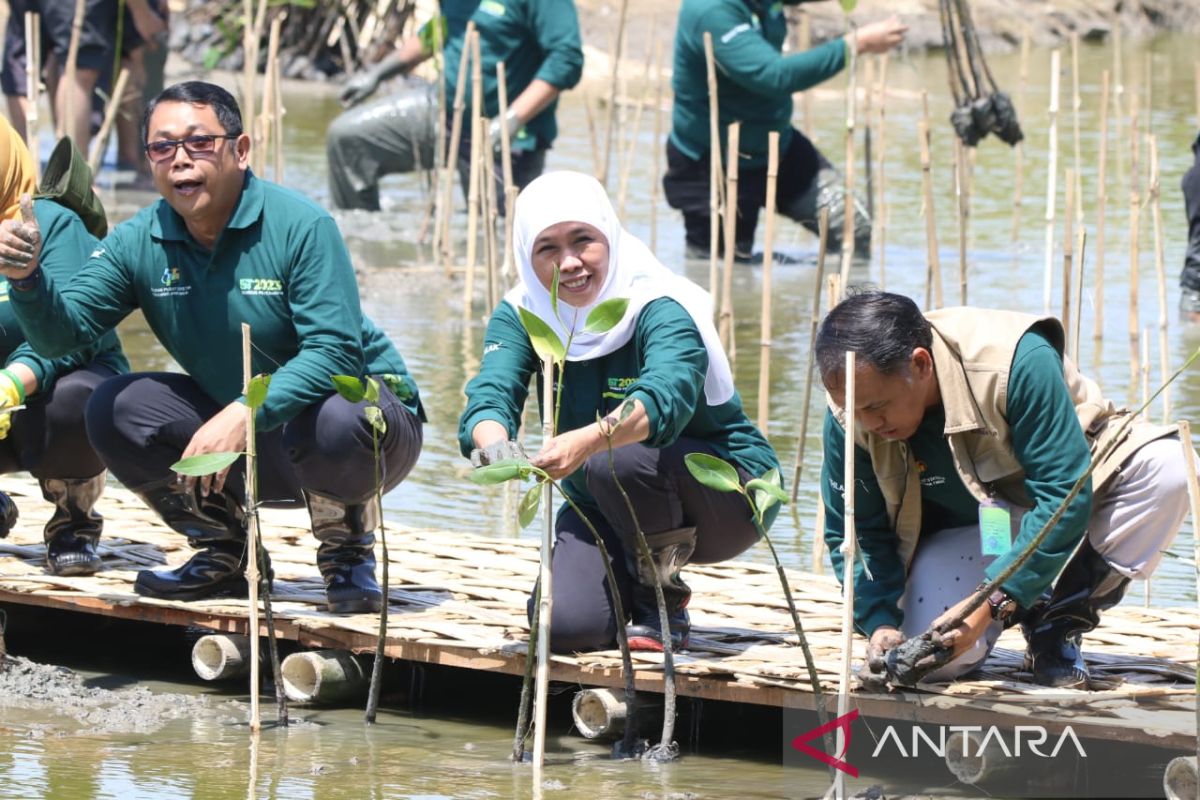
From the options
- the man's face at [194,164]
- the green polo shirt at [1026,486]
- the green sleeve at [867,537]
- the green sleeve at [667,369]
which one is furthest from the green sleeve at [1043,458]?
the man's face at [194,164]

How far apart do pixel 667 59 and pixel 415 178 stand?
6.75m

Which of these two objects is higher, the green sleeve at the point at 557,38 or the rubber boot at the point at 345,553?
the green sleeve at the point at 557,38

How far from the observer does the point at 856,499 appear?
3750 millimetres

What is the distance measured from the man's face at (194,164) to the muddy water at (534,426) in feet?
3.19

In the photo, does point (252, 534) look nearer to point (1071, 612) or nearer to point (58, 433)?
point (58, 433)

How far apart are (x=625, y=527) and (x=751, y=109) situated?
414 centimetres

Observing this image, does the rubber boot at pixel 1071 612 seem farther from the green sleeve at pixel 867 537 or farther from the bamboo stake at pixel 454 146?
the bamboo stake at pixel 454 146

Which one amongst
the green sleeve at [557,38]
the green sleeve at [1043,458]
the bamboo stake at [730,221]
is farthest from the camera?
the green sleeve at [557,38]

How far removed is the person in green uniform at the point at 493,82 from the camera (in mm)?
7699

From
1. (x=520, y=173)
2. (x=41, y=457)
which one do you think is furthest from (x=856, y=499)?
(x=520, y=173)

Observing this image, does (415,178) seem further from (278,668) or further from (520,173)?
(278,668)

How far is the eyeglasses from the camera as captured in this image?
405cm

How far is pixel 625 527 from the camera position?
12.8 ft

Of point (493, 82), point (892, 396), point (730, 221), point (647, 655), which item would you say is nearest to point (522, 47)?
point (493, 82)
